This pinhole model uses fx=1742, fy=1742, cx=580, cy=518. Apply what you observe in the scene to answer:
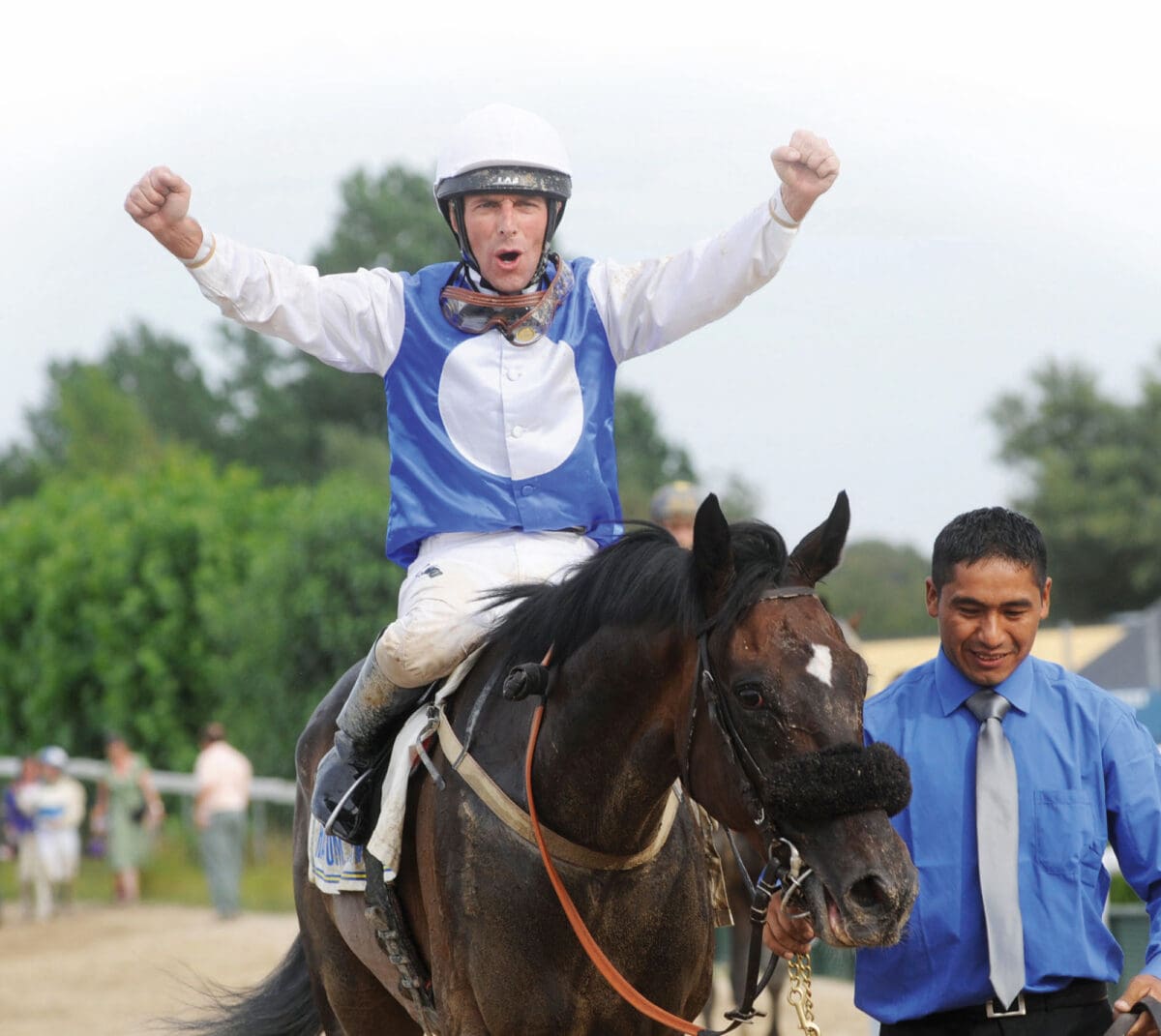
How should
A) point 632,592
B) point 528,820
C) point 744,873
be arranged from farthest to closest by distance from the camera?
point 528,820
point 632,592
point 744,873

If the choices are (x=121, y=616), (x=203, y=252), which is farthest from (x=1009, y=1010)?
(x=121, y=616)

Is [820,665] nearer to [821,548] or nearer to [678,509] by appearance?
[821,548]

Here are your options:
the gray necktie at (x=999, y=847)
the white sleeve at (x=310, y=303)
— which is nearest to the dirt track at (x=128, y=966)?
the white sleeve at (x=310, y=303)

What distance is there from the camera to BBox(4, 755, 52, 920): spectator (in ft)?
56.1

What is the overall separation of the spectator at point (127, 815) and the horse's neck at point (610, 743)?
47.3 ft

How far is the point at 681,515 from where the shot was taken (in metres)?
8.32

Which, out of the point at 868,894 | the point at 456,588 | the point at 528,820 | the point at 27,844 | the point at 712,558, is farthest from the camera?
the point at 27,844

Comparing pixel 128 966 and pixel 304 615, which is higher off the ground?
pixel 304 615

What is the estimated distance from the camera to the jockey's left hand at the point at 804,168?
12.5 feet

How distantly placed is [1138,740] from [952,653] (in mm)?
391

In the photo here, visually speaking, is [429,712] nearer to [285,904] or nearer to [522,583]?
[522,583]

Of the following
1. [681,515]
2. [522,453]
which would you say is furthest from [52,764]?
[522,453]

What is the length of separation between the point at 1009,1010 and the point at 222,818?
1329 cm

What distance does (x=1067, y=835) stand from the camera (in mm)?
3314
